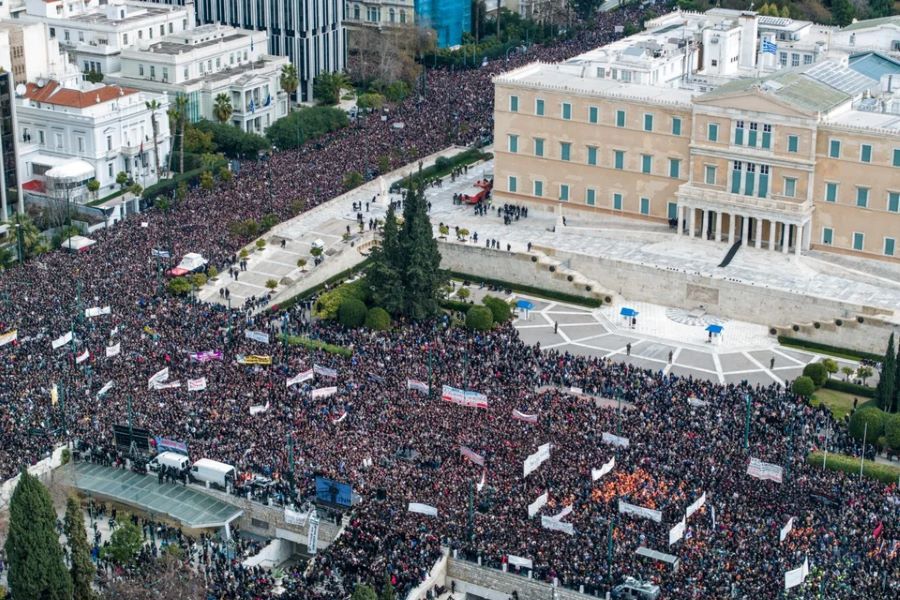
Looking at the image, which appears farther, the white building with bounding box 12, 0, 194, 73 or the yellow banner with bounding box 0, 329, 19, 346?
the white building with bounding box 12, 0, 194, 73

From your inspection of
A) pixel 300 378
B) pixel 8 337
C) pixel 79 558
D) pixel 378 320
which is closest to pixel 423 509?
pixel 79 558

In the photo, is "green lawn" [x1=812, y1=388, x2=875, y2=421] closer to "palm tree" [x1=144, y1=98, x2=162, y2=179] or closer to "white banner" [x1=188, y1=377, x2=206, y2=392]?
"white banner" [x1=188, y1=377, x2=206, y2=392]

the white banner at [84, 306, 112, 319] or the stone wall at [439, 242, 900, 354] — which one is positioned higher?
the white banner at [84, 306, 112, 319]

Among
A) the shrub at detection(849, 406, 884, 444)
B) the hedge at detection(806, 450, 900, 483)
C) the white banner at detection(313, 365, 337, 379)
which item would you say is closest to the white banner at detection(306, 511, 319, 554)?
the white banner at detection(313, 365, 337, 379)

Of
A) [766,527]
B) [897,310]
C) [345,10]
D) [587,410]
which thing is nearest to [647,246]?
[897,310]

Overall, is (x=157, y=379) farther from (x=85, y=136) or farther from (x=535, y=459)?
(x=85, y=136)

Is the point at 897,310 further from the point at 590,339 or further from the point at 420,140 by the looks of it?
the point at 420,140
